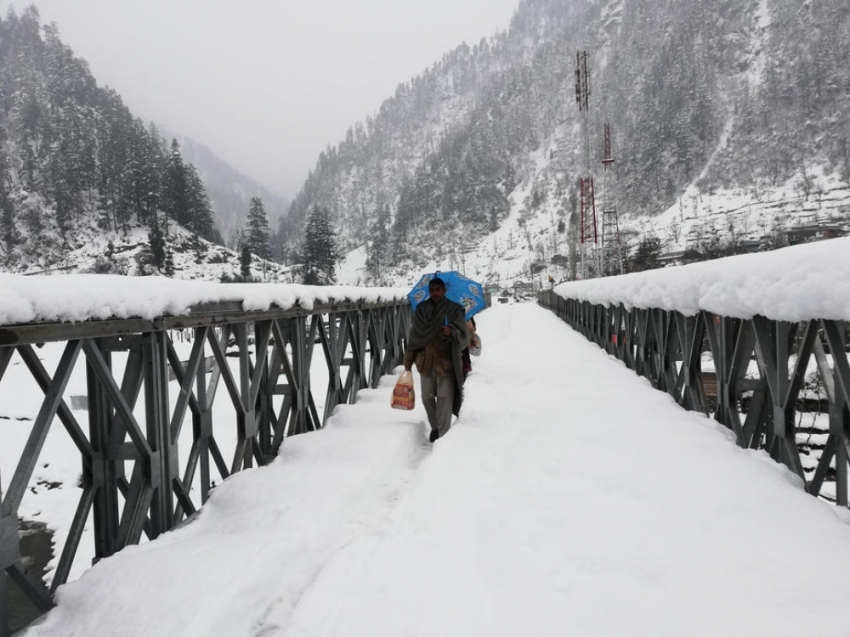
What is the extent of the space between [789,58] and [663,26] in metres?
39.6

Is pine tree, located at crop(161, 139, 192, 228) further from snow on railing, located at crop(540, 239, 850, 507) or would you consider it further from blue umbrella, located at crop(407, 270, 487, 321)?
snow on railing, located at crop(540, 239, 850, 507)

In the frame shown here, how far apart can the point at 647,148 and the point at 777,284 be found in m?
131

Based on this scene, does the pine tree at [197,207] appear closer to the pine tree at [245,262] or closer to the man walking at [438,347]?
the pine tree at [245,262]

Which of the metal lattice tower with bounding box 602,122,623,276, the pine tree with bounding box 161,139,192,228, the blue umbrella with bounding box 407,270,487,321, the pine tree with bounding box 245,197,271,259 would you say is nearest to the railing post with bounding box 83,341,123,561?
the blue umbrella with bounding box 407,270,487,321

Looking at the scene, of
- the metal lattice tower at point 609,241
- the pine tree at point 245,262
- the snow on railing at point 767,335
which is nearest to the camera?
the snow on railing at point 767,335

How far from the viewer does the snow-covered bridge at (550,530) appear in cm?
201

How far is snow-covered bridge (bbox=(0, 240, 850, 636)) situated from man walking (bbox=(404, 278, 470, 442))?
404 millimetres

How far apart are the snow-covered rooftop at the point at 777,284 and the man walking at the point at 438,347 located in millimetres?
2244

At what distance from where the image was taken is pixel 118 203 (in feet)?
270

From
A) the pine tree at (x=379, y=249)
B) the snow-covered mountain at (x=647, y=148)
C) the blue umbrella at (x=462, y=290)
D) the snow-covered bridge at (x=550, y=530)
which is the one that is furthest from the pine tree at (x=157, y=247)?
the snow-covered bridge at (x=550, y=530)

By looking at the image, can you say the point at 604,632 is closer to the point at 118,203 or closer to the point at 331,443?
the point at 331,443

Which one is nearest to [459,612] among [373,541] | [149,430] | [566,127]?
[373,541]

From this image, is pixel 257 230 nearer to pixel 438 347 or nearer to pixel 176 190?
pixel 176 190

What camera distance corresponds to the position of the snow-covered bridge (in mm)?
2014
